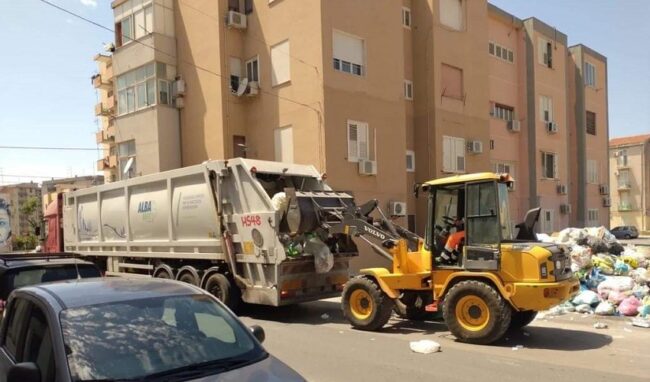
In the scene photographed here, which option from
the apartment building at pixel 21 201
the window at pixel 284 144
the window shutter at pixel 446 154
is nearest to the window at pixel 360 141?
the window at pixel 284 144

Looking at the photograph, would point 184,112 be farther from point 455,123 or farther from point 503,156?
point 503,156

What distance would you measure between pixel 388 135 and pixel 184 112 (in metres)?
8.80

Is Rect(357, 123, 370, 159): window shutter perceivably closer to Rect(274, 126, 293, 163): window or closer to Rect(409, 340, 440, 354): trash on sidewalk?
Rect(274, 126, 293, 163): window

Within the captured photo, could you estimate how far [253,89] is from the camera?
819 inches

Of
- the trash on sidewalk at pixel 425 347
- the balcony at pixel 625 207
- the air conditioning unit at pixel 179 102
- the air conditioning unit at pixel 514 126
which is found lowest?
the balcony at pixel 625 207

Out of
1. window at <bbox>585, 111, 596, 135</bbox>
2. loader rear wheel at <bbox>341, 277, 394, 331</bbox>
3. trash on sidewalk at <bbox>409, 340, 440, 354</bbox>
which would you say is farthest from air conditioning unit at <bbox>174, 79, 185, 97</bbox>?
window at <bbox>585, 111, 596, 135</bbox>

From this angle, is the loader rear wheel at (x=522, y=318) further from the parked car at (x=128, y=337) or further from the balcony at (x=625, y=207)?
the balcony at (x=625, y=207)

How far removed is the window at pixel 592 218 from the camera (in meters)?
37.2

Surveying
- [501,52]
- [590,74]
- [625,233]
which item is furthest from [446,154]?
[625,233]

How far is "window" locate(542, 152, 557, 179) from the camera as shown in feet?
107

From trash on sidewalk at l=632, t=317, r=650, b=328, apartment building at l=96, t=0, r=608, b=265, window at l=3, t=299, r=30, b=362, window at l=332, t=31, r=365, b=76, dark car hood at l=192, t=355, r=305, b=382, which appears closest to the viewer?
dark car hood at l=192, t=355, r=305, b=382

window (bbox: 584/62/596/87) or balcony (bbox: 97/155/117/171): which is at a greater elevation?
window (bbox: 584/62/596/87)

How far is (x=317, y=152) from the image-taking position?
744 inches

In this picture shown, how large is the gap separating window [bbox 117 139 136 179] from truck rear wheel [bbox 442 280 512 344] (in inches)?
763
